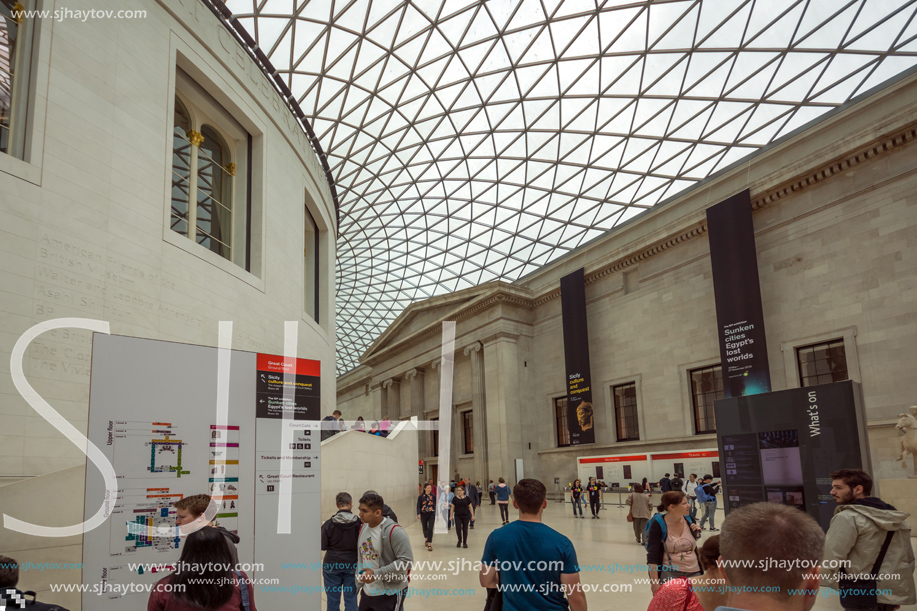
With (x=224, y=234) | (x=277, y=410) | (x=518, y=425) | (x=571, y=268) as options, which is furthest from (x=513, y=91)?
(x=277, y=410)

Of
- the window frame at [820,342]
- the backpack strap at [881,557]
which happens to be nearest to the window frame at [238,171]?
the backpack strap at [881,557]

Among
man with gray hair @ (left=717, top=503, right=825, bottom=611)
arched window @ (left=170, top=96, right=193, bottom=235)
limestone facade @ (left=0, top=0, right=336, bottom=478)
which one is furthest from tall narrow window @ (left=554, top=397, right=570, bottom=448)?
man with gray hair @ (left=717, top=503, right=825, bottom=611)

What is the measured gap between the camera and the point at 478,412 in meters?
38.6

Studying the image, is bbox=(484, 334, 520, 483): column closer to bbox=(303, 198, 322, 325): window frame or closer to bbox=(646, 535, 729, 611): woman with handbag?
bbox=(303, 198, 322, 325): window frame

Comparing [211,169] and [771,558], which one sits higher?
[211,169]

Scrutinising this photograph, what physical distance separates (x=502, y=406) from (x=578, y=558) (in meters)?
23.0

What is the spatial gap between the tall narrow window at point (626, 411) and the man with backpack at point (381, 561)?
88.9 ft

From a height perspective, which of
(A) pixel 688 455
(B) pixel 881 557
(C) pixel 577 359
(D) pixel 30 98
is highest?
(D) pixel 30 98

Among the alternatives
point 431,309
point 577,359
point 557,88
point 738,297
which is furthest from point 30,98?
point 431,309

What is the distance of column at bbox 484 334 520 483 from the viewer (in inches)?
1400

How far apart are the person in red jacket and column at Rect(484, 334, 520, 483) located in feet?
107

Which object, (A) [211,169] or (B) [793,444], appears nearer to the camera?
(B) [793,444]

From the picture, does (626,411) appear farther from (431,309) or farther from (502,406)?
(431,309)

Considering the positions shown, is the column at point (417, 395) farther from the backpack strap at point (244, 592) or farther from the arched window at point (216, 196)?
the backpack strap at point (244, 592)
